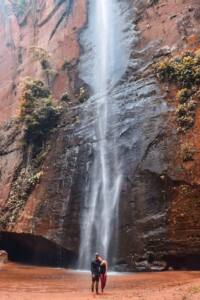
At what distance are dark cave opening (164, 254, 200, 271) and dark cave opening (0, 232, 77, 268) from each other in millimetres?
Result: 4665

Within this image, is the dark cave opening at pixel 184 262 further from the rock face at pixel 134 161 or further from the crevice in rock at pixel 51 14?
the crevice in rock at pixel 51 14

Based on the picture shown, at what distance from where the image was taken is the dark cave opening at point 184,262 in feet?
55.2

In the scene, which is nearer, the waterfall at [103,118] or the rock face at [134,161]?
the rock face at [134,161]

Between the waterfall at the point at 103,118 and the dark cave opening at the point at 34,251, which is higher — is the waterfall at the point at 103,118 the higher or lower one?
the higher one

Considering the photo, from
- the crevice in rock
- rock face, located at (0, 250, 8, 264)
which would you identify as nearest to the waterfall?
the crevice in rock

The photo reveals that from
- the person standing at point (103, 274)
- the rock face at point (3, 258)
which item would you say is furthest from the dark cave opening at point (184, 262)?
the rock face at point (3, 258)

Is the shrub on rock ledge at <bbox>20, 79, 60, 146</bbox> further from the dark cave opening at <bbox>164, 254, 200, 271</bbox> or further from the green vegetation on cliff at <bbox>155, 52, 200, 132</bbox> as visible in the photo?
the dark cave opening at <bbox>164, 254, 200, 271</bbox>

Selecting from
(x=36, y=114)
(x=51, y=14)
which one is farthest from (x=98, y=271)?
(x=51, y=14)

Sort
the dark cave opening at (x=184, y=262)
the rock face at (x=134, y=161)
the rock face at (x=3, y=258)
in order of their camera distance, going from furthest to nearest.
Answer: the rock face at (x=3, y=258) < the rock face at (x=134, y=161) < the dark cave opening at (x=184, y=262)

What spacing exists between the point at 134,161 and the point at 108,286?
6564 millimetres

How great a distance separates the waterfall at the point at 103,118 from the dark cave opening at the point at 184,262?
256 cm

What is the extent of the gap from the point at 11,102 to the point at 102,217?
53.7 feet

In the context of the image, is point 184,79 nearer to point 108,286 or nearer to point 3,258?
point 108,286

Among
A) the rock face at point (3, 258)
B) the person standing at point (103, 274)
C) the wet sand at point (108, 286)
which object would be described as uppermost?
the rock face at point (3, 258)
